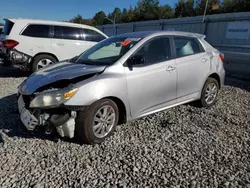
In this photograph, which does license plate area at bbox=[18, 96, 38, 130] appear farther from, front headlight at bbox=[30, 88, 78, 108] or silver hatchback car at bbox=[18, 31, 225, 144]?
front headlight at bbox=[30, 88, 78, 108]

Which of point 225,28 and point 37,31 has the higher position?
point 225,28

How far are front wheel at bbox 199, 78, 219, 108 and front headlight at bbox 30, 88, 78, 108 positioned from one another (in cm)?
278

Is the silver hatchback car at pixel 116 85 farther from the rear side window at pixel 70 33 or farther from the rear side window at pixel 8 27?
the rear side window at pixel 8 27

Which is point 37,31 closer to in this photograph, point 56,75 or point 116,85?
point 56,75

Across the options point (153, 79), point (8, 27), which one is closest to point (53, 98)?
point (153, 79)

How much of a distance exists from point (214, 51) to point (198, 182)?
317cm

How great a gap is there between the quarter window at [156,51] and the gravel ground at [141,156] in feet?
3.51

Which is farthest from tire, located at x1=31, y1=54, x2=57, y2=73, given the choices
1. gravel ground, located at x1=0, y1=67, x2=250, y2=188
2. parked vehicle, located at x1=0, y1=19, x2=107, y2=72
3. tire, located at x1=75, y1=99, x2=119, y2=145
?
tire, located at x1=75, y1=99, x2=119, y2=145

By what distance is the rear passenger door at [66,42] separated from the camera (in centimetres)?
742

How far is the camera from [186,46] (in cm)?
427

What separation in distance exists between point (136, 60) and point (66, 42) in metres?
4.90

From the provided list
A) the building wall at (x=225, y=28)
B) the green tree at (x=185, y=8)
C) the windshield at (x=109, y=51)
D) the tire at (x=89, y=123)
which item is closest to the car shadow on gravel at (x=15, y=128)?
the tire at (x=89, y=123)

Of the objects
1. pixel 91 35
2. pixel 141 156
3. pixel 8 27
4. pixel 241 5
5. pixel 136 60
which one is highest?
pixel 241 5

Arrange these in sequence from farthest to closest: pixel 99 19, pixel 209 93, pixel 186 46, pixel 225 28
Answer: pixel 99 19 → pixel 225 28 → pixel 209 93 → pixel 186 46
